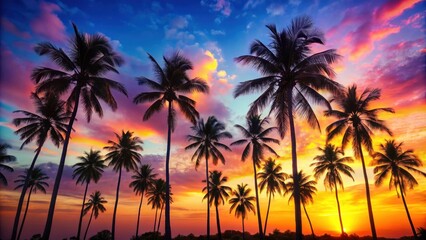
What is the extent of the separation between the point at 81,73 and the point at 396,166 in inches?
1645

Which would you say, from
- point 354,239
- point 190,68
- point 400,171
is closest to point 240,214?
point 354,239

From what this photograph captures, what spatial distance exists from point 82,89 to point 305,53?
60.8ft

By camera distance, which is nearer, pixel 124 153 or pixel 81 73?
pixel 81 73

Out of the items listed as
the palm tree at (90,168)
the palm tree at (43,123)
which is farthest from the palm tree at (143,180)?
the palm tree at (43,123)

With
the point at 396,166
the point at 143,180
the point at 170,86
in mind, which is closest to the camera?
the point at 170,86

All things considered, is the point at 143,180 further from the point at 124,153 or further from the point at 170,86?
the point at 170,86

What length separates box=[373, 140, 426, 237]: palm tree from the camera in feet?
110

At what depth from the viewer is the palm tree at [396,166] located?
3359 cm

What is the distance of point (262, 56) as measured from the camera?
18781 millimetres

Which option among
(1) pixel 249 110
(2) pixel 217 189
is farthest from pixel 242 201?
(1) pixel 249 110

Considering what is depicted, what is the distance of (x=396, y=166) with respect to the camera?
113ft

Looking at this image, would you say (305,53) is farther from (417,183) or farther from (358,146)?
(417,183)

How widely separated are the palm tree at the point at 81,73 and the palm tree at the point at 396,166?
1408 inches


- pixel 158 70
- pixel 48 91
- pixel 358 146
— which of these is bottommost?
pixel 358 146
